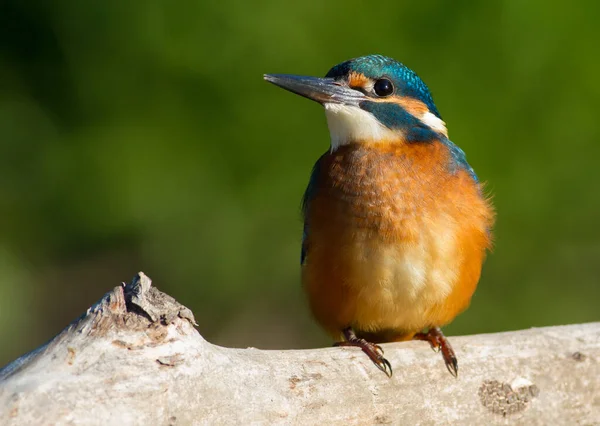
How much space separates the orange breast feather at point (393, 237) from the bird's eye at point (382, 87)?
22cm

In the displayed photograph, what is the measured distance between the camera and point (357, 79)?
147 inches

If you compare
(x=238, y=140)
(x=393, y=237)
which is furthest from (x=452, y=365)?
(x=238, y=140)

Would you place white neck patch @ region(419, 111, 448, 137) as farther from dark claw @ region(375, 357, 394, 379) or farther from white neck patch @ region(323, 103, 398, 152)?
dark claw @ region(375, 357, 394, 379)

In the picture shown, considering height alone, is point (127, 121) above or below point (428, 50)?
below

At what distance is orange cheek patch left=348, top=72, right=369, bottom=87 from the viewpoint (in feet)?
12.2

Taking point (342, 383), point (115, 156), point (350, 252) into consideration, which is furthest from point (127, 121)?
point (342, 383)

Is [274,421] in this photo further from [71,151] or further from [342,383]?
[71,151]

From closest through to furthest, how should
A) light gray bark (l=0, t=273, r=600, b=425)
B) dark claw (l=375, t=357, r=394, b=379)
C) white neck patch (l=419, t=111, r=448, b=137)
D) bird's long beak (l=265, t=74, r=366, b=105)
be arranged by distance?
light gray bark (l=0, t=273, r=600, b=425), dark claw (l=375, t=357, r=394, b=379), bird's long beak (l=265, t=74, r=366, b=105), white neck patch (l=419, t=111, r=448, b=137)

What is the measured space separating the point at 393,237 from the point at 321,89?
70 centimetres

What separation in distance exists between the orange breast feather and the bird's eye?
223 millimetres

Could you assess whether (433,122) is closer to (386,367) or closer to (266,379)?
(386,367)

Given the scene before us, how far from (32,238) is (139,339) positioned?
345cm

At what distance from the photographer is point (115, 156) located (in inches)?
218

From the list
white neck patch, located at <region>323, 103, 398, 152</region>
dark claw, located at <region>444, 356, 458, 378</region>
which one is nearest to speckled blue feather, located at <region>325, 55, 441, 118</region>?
white neck patch, located at <region>323, 103, 398, 152</region>
